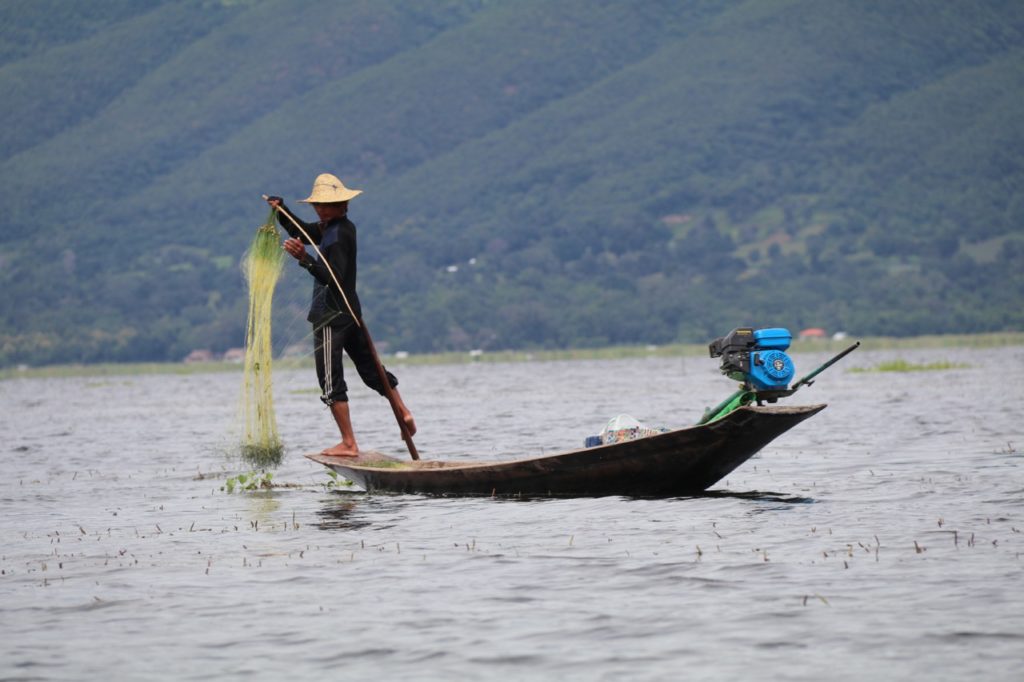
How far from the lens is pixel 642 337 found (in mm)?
182000

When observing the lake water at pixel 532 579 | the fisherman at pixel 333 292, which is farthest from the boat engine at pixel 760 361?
the fisherman at pixel 333 292

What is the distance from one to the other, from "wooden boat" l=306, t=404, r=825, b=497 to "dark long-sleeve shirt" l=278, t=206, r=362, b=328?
1760mm

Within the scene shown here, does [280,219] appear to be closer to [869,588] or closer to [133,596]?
[133,596]

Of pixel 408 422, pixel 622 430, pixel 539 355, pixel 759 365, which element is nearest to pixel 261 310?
pixel 408 422

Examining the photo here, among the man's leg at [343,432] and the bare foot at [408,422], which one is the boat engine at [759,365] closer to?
the bare foot at [408,422]

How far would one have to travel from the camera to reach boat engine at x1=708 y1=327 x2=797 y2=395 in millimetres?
15250

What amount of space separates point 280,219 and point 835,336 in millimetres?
157001

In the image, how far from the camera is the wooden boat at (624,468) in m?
15.0

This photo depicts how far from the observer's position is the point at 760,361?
1523cm

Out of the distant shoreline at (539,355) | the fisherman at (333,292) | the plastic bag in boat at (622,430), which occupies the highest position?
the distant shoreline at (539,355)

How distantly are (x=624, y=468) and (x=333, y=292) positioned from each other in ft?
12.6

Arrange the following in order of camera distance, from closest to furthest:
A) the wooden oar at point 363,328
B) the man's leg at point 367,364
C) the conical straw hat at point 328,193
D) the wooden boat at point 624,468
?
the wooden boat at point 624,468, the wooden oar at point 363,328, the conical straw hat at point 328,193, the man's leg at point 367,364

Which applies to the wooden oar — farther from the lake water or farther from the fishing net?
the lake water

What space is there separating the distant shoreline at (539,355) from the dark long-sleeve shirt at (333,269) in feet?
403
